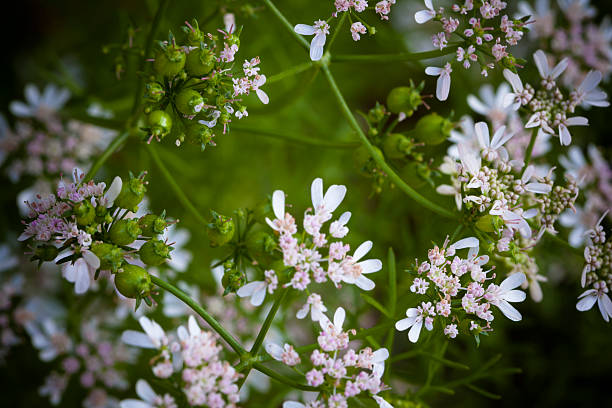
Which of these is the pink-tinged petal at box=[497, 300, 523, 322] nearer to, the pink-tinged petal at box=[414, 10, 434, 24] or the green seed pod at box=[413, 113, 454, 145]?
the green seed pod at box=[413, 113, 454, 145]

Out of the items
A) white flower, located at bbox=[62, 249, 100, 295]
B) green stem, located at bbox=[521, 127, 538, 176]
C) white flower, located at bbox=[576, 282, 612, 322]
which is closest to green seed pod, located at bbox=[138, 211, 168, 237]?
white flower, located at bbox=[62, 249, 100, 295]

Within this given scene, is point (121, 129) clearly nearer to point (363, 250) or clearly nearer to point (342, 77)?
point (363, 250)

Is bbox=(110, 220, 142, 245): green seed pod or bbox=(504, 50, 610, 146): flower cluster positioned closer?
bbox=(110, 220, 142, 245): green seed pod

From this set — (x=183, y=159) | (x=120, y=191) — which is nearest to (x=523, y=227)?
(x=120, y=191)

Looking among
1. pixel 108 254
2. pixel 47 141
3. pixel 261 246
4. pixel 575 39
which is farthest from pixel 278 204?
pixel 575 39

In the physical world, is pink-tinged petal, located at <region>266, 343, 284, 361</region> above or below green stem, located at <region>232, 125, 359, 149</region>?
below

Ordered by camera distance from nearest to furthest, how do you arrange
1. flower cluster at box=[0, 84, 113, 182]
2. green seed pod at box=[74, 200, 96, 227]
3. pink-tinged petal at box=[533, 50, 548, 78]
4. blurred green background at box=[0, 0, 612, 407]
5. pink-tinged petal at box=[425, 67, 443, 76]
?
green seed pod at box=[74, 200, 96, 227] < pink-tinged petal at box=[425, 67, 443, 76] < pink-tinged petal at box=[533, 50, 548, 78] < flower cluster at box=[0, 84, 113, 182] < blurred green background at box=[0, 0, 612, 407]

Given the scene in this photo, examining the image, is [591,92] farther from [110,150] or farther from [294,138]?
[110,150]
